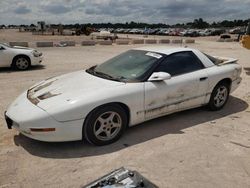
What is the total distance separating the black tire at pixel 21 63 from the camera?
10.4 m

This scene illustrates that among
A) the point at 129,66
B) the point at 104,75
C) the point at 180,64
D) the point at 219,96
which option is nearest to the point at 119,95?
the point at 104,75

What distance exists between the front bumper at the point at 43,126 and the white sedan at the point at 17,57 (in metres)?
7.21

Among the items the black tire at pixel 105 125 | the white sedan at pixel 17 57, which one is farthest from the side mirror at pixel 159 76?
the white sedan at pixel 17 57

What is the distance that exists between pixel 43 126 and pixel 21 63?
770 centimetres

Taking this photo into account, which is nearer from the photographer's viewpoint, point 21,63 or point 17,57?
point 17,57

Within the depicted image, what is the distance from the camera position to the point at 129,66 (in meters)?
4.62

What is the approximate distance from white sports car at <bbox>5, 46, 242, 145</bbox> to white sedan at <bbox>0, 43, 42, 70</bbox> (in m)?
6.39

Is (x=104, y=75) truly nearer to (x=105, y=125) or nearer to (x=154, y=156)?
(x=105, y=125)

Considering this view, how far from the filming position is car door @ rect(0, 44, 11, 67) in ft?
33.2

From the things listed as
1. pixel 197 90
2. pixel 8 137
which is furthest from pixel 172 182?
pixel 8 137

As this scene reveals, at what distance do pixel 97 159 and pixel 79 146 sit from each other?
1.50 ft

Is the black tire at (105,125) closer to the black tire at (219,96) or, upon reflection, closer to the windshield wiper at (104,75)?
the windshield wiper at (104,75)

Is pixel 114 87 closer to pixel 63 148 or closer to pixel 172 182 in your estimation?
pixel 63 148

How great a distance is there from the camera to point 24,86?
757 cm
